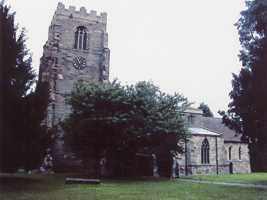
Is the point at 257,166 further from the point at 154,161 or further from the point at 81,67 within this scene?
the point at 81,67

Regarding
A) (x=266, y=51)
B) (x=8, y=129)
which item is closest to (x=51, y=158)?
(x=8, y=129)

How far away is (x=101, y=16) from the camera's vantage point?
4122 centimetres

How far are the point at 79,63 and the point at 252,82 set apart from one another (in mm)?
23410

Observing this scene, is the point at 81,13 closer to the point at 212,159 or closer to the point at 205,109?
the point at 212,159

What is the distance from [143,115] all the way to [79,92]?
621cm

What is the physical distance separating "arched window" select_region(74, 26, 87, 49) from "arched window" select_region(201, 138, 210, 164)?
21.2 metres

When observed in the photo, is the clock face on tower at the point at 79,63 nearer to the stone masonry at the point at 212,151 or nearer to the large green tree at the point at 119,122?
the large green tree at the point at 119,122

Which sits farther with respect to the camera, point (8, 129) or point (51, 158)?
point (51, 158)

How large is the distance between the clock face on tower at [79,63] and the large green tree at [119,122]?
11432 mm

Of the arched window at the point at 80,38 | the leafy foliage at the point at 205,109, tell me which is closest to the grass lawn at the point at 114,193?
the arched window at the point at 80,38

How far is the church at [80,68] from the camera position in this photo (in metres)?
35.3

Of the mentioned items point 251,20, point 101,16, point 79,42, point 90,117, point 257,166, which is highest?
point 101,16

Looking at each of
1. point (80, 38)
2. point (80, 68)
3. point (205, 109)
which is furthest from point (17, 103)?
point (205, 109)

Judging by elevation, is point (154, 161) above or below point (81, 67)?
below
